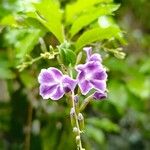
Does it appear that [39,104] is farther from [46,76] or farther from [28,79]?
[46,76]

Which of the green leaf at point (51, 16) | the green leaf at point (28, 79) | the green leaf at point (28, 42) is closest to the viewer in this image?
the green leaf at point (51, 16)

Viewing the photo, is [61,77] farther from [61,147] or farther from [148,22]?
[148,22]

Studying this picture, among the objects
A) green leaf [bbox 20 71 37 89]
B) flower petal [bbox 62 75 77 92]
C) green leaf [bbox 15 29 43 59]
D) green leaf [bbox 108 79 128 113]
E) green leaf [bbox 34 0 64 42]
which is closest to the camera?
flower petal [bbox 62 75 77 92]

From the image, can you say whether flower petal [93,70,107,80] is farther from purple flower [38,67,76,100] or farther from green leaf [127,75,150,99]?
green leaf [127,75,150,99]

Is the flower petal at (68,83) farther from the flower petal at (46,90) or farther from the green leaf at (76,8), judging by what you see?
the green leaf at (76,8)

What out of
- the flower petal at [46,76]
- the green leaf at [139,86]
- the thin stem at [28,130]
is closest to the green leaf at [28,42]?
the flower petal at [46,76]

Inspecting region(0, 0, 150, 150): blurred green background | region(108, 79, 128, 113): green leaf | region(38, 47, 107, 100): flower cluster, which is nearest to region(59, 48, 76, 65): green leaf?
region(38, 47, 107, 100): flower cluster

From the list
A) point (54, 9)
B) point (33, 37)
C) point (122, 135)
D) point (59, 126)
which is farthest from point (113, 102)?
point (122, 135)
